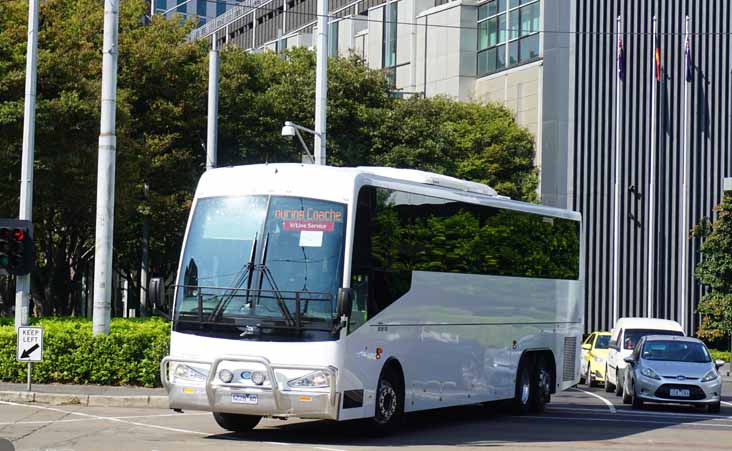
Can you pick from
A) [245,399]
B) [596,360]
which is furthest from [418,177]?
[596,360]

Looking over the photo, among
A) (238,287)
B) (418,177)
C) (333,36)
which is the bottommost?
(238,287)

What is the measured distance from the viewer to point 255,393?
16.0 metres

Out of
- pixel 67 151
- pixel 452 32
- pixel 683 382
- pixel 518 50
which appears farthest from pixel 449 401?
pixel 452 32

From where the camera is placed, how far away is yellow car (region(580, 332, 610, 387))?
3406 centimetres

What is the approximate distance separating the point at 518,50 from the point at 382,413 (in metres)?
40.5

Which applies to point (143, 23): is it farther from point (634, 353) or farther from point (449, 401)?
point (449, 401)

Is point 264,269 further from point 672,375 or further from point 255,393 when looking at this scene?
point 672,375

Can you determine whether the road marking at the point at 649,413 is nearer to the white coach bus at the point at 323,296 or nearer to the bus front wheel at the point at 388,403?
the white coach bus at the point at 323,296

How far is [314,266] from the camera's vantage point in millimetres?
16281

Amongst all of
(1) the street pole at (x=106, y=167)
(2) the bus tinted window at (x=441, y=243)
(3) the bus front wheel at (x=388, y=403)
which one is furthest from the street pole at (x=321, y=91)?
(3) the bus front wheel at (x=388, y=403)

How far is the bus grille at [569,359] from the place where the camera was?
2439cm

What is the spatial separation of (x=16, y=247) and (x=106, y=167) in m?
2.43

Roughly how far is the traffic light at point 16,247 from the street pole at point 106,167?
156 centimetres

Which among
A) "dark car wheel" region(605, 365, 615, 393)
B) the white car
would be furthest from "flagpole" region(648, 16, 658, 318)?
"dark car wheel" region(605, 365, 615, 393)
